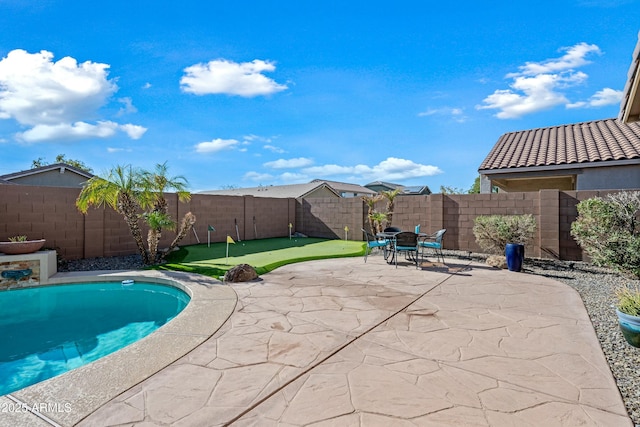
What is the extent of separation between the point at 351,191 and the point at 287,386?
31706mm

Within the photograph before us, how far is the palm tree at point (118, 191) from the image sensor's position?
8.23 m

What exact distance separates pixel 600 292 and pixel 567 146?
7.98 metres

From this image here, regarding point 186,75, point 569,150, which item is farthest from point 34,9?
point 569,150

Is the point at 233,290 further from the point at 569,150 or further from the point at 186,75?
the point at 569,150

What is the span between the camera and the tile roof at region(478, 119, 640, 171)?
10289mm

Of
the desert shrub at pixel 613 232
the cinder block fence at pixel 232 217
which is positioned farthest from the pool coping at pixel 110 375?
the desert shrub at pixel 613 232

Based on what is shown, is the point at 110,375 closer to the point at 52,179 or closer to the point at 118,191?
the point at 118,191

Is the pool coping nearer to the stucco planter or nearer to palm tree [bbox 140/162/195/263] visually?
palm tree [bbox 140/162/195/263]

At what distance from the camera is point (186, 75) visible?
11859 mm

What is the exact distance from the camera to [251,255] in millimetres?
10586

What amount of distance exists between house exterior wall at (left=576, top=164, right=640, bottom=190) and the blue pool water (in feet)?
39.0

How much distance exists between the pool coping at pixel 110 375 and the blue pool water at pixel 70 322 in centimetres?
95

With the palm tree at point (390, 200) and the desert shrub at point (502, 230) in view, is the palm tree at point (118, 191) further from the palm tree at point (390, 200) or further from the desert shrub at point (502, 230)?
the desert shrub at point (502, 230)

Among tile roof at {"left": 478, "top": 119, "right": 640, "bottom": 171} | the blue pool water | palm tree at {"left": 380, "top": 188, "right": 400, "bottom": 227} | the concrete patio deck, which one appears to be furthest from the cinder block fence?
the concrete patio deck
